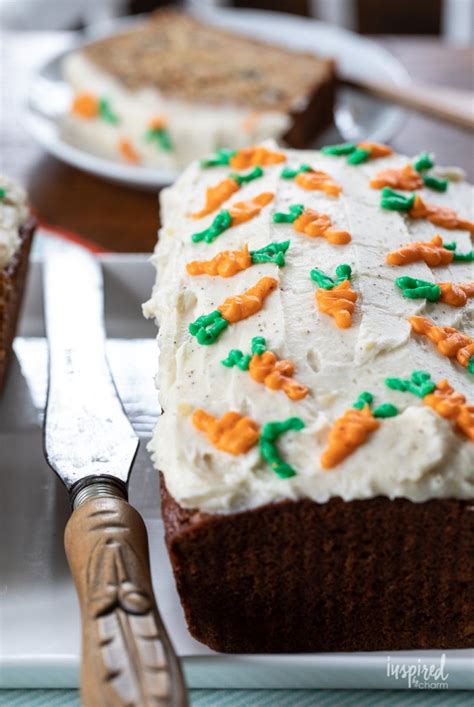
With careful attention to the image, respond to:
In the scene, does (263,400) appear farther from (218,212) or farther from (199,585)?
(218,212)

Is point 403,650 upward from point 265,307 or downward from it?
downward

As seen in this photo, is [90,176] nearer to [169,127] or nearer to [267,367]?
[169,127]

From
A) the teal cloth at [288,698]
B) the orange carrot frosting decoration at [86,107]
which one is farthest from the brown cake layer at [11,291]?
the orange carrot frosting decoration at [86,107]

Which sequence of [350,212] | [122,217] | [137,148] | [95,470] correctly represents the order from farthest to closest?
[137,148] < [122,217] < [350,212] < [95,470]

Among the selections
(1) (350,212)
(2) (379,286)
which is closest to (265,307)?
(2) (379,286)

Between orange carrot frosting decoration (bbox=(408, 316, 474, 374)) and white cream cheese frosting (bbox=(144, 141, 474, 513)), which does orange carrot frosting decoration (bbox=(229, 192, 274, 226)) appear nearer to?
white cream cheese frosting (bbox=(144, 141, 474, 513))
